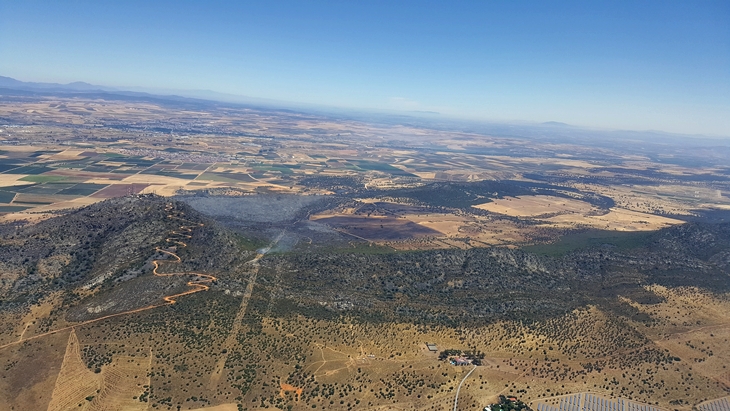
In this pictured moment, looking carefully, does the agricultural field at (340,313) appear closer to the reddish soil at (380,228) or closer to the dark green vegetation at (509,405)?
the reddish soil at (380,228)

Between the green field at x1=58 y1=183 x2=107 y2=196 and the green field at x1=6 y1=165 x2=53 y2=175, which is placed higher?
the green field at x1=6 y1=165 x2=53 y2=175

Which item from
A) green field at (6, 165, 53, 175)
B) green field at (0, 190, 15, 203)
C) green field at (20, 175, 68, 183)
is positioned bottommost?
green field at (0, 190, 15, 203)

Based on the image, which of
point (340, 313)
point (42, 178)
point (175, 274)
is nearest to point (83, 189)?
point (42, 178)

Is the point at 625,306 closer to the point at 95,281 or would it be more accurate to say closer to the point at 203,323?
the point at 203,323

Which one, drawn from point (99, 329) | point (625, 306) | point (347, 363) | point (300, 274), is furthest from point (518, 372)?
point (99, 329)

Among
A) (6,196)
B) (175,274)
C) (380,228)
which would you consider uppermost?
(175,274)

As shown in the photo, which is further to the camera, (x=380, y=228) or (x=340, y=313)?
(x=380, y=228)

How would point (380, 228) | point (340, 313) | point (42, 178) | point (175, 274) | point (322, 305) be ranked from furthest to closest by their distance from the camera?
point (42, 178) < point (380, 228) < point (175, 274) < point (322, 305) < point (340, 313)

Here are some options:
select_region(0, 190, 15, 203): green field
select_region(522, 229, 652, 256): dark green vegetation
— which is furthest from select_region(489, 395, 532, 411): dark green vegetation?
select_region(0, 190, 15, 203): green field

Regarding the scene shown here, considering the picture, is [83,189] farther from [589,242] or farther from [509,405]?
[589,242]

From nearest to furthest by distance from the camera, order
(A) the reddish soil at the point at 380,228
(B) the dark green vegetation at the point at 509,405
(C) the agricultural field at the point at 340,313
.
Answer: (B) the dark green vegetation at the point at 509,405 < (C) the agricultural field at the point at 340,313 < (A) the reddish soil at the point at 380,228

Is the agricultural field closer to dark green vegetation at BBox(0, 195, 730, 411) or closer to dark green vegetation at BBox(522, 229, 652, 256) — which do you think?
dark green vegetation at BBox(0, 195, 730, 411)

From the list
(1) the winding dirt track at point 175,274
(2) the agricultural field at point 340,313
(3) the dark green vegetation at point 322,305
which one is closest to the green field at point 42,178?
(2) the agricultural field at point 340,313
